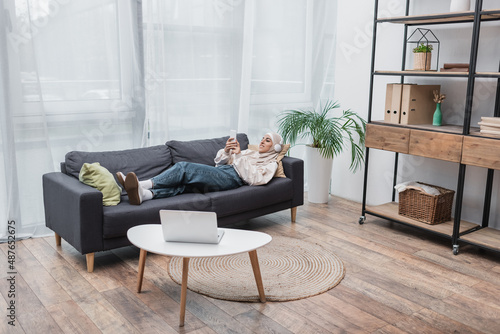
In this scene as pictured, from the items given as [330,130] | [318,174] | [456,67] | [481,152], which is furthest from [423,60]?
[318,174]

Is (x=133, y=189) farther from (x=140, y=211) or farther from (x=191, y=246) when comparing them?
(x=191, y=246)

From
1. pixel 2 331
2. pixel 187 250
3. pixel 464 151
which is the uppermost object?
pixel 464 151

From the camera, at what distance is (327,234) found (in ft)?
12.7

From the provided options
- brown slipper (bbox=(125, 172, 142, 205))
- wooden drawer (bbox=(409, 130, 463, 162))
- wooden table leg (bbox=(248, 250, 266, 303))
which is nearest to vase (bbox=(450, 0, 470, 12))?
wooden drawer (bbox=(409, 130, 463, 162))

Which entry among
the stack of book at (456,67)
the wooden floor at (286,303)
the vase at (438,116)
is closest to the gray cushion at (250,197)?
the wooden floor at (286,303)

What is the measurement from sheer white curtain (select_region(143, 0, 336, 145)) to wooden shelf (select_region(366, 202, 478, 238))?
1.36 m

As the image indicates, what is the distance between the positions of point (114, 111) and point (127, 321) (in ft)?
6.25

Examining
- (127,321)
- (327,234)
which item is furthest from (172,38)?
(127,321)

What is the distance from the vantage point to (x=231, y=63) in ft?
14.6

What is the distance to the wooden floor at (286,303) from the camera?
248cm

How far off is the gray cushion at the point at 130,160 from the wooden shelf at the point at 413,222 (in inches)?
68.5

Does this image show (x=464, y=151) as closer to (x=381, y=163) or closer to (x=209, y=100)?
(x=381, y=163)

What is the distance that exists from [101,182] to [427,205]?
2.36 meters

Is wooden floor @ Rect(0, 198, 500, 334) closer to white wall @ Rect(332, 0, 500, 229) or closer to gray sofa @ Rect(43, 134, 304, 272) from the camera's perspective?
gray sofa @ Rect(43, 134, 304, 272)
